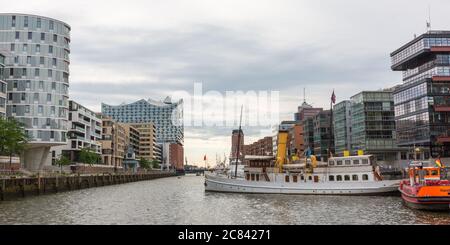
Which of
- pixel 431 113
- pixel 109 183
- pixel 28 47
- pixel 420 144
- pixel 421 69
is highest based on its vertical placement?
pixel 28 47

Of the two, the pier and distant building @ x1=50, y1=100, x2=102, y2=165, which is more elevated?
distant building @ x1=50, y1=100, x2=102, y2=165

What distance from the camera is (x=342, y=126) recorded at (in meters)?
145

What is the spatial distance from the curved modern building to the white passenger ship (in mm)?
60357

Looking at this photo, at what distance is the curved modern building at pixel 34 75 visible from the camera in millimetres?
107038

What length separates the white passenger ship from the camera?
202 feet

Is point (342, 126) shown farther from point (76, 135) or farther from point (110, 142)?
point (110, 142)

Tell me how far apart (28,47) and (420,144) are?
97232 millimetres

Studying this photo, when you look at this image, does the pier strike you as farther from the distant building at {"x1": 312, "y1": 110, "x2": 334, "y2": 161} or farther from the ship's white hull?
the distant building at {"x1": 312, "y1": 110, "x2": 334, "y2": 161}

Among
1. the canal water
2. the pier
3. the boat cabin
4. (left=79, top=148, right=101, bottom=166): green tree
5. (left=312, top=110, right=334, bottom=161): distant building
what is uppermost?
(left=312, top=110, right=334, bottom=161): distant building

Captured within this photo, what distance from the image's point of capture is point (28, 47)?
354ft

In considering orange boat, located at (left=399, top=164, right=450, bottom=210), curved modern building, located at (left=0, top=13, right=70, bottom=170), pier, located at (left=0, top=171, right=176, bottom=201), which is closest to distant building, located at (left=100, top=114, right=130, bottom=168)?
curved modern building, located at (left=0, top=13, right=70, bottom=170)

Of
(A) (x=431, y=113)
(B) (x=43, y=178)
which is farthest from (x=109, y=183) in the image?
(A) (x=431, y=113)
